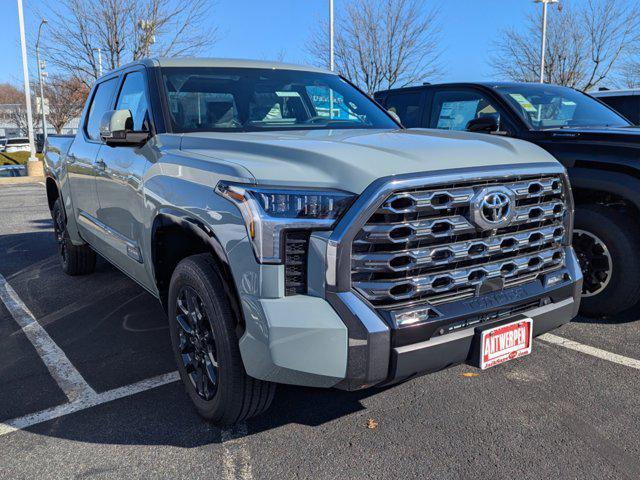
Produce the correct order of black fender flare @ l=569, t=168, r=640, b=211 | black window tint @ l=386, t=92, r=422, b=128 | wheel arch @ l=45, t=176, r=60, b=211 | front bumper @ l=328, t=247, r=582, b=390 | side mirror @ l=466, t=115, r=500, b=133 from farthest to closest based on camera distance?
black window tint @ l=386, t=92, r=422, b=128 < wheel arch @ l=45, t=176, r=60, b=211 < side mirror @ l=466, t=115, r=500, b=133 < black fender flare @ l=569, t=168, r=640, b=211 < front bumper @ l=328, t=247, r=582, b=390

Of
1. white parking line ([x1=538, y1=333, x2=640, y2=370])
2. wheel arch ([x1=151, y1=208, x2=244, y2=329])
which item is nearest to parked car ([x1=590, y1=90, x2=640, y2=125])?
white parking line ([x1=538, y1=333, x2=640, y2=370])

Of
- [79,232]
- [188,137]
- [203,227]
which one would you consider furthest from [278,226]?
[79,232]

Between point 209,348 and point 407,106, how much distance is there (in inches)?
170

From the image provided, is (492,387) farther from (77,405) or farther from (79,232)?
(79,232)

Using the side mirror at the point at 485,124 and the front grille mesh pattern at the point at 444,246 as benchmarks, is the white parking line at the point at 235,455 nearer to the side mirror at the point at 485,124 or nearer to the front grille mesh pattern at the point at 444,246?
the front grille mesh pattern at the point at 444,246

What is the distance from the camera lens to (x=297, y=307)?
7.59ft

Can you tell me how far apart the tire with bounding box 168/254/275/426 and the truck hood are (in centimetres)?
56

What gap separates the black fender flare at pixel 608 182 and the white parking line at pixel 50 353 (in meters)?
3.61

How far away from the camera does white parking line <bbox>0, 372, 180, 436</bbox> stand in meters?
3.04

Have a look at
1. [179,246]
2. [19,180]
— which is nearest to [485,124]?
[179,246]

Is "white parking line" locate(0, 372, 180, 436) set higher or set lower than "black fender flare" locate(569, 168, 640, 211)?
lower

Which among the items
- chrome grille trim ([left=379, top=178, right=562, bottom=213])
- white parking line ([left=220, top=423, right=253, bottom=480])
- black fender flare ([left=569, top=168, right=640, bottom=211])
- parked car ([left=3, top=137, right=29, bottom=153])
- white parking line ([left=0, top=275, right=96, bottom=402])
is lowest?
parked car ([left=3, top=137, right=29, bottom=153])

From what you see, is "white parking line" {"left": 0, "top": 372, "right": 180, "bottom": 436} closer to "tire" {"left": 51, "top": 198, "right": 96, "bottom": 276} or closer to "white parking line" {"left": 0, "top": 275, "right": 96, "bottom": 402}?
"white parking line" {"left": 0, "top": 275, "right": 96, "bottom": 402}

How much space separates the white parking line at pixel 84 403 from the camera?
3043 millimetres
